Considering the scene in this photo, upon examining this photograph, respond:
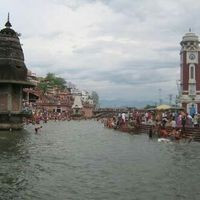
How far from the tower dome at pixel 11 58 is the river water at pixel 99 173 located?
54.6 ft

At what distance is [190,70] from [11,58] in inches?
2504

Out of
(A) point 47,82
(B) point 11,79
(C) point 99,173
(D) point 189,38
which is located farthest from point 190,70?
(A) point 47,82

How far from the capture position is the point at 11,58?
49.1 metres

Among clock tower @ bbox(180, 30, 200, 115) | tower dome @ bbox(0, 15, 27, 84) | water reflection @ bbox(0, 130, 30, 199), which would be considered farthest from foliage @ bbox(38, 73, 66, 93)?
water reflection @ bbox(0, 130, 30, 199)

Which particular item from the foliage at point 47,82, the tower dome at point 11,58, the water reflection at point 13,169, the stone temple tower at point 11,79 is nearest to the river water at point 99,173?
the water reflection at point 13,169

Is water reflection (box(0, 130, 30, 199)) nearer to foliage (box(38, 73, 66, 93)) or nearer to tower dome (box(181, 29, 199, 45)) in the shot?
tower dome (box(181, 29, 199, 45))

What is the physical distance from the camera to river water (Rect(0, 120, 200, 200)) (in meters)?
17.7

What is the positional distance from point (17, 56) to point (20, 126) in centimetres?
729

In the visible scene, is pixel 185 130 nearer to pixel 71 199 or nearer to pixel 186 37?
pixel 71 199

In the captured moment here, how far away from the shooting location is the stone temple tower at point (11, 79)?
159 feet

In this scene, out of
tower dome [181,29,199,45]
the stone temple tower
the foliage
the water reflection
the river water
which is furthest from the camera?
the foliage

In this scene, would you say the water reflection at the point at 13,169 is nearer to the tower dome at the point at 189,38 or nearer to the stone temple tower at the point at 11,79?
the stone temple tower at the point at 11,79

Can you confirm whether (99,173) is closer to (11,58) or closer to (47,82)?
(11,58)

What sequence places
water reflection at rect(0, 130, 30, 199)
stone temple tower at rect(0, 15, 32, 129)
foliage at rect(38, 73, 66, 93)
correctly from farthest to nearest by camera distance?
foliage at rect(38, 73, 66, 93), stone temple tower at rect(0, 15, 32, 129), water reflection at rect(0, 130, 30, 199)
